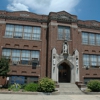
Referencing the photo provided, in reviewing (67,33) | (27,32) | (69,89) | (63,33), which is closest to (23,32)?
(27,32)

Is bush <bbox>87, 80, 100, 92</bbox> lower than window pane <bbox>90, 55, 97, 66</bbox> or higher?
lower

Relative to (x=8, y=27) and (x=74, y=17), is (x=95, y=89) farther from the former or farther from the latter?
(x=8, y=27)

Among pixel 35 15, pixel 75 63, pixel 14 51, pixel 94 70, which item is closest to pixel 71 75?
pixel 75 63

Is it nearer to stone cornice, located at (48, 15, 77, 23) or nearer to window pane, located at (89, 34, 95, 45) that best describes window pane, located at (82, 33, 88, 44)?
window pane, located at (89, 34, 95, 45)

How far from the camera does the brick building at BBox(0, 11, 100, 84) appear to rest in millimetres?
23766

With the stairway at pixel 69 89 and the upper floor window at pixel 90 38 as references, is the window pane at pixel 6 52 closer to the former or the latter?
the stairway at pixel 69 89

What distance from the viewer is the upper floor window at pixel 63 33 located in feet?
83.7

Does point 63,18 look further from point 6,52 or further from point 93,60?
point 6,52

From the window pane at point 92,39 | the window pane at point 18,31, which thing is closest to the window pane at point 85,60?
the window pane at point 92,39

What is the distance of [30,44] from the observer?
24844 mm

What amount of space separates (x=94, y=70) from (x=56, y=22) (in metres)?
10.7

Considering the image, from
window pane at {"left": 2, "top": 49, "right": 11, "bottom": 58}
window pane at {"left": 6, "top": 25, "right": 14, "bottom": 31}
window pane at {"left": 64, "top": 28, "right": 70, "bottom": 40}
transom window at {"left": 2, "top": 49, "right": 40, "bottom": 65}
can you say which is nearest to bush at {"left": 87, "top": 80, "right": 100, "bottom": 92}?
window pane at {"left": 64, "top": 28, "right": 70, "bottom": 40}

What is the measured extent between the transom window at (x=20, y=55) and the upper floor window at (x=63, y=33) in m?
5.32

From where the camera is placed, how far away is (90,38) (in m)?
27.9
